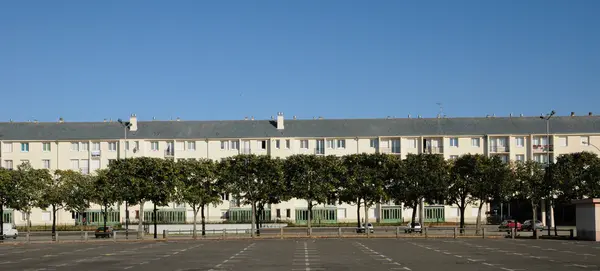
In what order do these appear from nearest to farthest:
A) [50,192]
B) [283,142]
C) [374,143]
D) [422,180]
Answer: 1. [422,180]
2. [50,192]
3. [374,143]
4. [283,142]

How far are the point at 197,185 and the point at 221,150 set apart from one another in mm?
46007

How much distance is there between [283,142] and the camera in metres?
141

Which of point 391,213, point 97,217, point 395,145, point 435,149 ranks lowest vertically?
point 97,217

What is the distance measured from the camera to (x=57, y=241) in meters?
83.5

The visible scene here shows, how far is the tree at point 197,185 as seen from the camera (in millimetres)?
94750

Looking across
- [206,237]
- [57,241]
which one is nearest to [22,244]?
[57,241]

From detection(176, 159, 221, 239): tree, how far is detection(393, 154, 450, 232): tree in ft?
73.3

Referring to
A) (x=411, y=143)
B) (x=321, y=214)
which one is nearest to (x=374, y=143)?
(x=411, y=143)

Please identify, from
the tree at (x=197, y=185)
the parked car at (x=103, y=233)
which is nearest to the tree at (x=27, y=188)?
the parked car at (x=103, y=233)

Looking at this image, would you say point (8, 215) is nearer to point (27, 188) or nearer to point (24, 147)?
point (24, 147)

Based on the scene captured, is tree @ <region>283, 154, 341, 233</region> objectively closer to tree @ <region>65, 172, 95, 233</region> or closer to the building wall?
tree @ <region>65, 172, 95, 233</region>

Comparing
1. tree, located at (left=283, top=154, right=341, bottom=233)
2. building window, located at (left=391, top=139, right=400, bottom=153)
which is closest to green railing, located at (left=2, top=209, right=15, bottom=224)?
tree, located at (left=283, top=154, right=341, bottom=233)

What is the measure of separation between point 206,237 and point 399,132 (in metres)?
59.5

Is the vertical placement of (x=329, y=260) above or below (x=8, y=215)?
above
